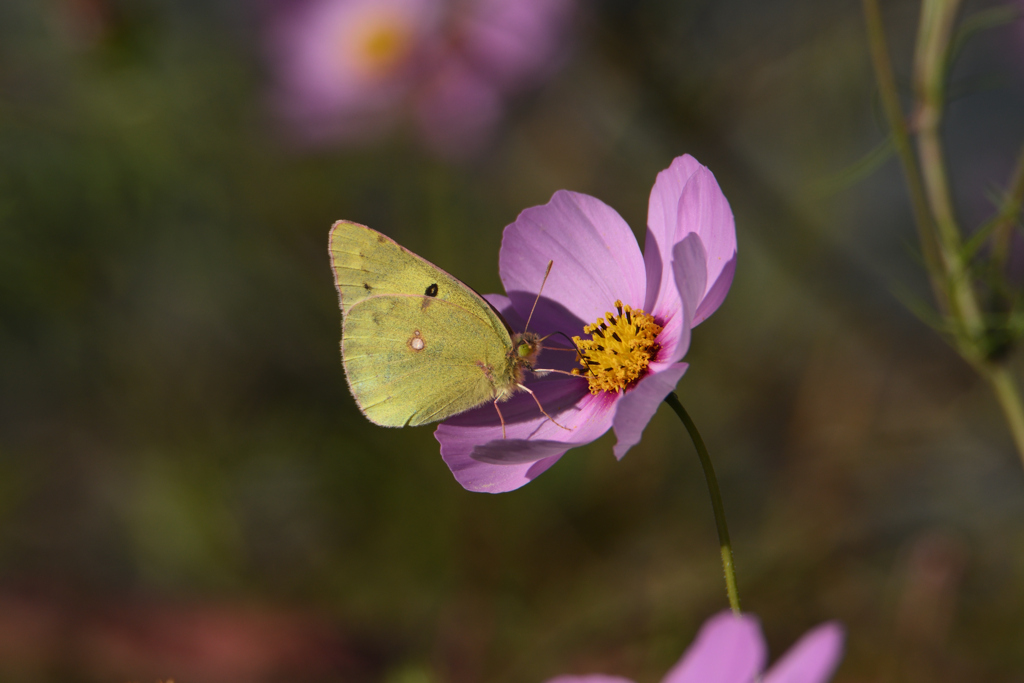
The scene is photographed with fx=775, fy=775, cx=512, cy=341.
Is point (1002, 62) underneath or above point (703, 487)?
above

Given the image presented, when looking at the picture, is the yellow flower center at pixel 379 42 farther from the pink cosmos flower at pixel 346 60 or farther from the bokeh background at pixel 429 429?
the bokeh background at pixel 429 429

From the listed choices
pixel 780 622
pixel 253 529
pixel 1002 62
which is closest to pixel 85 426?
pixel 253 529

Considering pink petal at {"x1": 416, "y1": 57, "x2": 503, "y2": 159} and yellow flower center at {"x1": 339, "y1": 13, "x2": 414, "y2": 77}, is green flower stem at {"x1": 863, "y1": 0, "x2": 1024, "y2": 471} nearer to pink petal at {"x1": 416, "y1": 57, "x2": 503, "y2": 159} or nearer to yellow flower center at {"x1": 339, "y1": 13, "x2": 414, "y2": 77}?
pink petal at {"x1": 416, "y1": 57, "x2": 503, "y2": 159}

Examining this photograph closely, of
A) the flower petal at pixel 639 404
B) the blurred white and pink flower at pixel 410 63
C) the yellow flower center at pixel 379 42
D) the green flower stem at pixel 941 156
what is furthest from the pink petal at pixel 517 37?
the flower petal at pixel 639 404

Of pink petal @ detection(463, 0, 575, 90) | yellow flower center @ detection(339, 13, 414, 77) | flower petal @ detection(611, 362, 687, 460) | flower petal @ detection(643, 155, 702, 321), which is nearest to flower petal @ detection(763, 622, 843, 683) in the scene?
flower petal @ detection(611, 362, 687, 460)

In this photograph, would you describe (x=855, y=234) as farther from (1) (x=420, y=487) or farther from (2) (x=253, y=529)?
(2) (x=253, y=529)

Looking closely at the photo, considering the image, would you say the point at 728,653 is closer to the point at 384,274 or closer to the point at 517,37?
the point at 384,274
